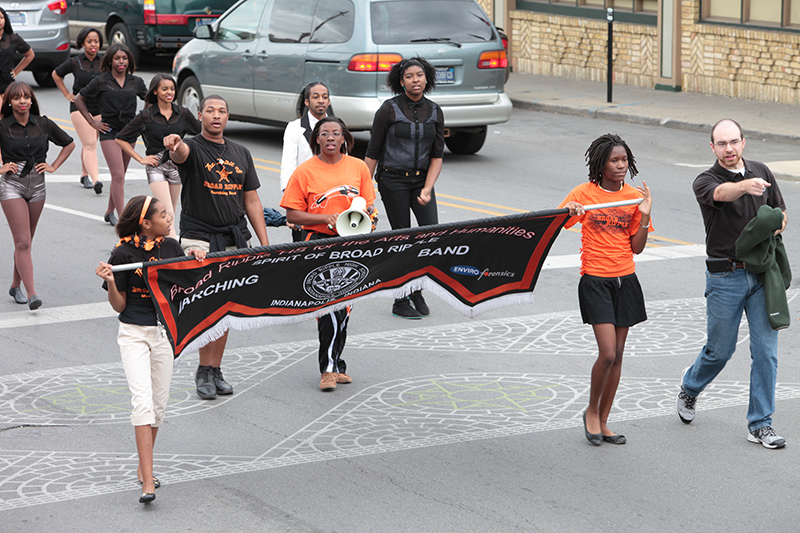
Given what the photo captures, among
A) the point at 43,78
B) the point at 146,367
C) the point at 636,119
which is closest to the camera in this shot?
the point at 146,367

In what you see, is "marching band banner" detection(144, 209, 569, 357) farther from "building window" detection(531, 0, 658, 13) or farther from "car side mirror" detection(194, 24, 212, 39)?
"building window" detection(531, 0, 658, 13)

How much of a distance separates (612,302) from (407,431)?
134 cm

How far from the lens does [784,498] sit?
5492mm

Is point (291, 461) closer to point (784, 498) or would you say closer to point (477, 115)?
point (784, 498)

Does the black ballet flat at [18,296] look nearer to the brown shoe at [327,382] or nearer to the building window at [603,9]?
the brown shoe at [327,382]

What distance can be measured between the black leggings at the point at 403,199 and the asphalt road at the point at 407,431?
76 cm

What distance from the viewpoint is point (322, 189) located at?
7.28 metres

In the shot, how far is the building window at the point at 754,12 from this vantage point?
63.7 ft

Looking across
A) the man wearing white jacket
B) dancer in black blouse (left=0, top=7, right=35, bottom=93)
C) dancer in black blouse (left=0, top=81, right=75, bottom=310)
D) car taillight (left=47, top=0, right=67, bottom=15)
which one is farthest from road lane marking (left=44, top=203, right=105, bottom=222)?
car taillight (left=47, top=0, right=67, bottom=15)

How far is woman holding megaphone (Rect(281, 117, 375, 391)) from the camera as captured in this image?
7.25m

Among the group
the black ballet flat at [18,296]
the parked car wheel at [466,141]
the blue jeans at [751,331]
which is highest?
the blue jeans at [751,331]

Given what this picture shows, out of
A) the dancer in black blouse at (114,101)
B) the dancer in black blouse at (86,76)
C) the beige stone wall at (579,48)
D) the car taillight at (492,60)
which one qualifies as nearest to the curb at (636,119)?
the beige stone wall at (579,48)

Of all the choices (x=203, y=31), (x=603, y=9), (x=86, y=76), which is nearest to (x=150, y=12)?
(x=203, y=31)

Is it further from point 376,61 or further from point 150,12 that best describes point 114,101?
point 150,12
